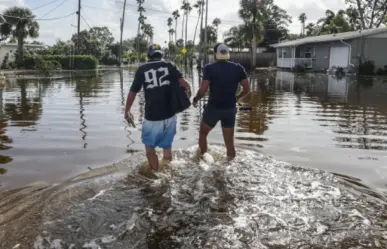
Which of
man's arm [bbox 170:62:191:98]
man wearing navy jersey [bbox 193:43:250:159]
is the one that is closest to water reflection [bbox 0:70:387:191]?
man wearing navy jersey [bbox 193:43:250:159]

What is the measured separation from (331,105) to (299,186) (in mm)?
9429

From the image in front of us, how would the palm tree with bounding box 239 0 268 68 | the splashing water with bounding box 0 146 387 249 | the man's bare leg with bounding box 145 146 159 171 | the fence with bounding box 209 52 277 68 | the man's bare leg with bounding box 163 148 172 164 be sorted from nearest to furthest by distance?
the splashing water with bounding box 0 146 387 249
the man's bare leg with bounding box 145 146 159 171
the man's bare leg with bounding box 163 148 172 164
the palm tree with bounding box 239 0 268 68
the fence with bounding box 209 52 277 68

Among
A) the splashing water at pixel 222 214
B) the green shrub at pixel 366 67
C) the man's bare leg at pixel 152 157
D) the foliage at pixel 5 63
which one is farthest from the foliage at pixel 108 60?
the splashing water at pixel 222 214

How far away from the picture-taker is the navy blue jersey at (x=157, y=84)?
5.43 meters

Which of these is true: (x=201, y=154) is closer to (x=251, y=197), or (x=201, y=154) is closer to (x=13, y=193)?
(x=251, y=197)

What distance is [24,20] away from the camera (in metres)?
43.2

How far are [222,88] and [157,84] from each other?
1235mm

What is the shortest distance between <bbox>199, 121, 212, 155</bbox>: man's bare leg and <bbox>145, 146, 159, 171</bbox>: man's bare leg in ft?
3.79

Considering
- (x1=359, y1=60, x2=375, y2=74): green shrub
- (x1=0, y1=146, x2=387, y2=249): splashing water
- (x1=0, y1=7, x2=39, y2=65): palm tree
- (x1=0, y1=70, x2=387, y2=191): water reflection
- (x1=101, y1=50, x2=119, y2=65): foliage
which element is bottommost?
(x1=0, y1=146, x2=387, y2=249): splashing water

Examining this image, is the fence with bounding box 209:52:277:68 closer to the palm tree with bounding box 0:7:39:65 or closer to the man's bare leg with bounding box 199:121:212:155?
the palm tree with bounding box 0:7:39:65

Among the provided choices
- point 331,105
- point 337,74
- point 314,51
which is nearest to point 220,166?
point 331,105

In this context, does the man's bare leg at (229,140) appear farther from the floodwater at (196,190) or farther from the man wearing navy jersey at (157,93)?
the man wearing navy jersey at (157,93)

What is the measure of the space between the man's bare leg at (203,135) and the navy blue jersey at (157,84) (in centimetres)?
111

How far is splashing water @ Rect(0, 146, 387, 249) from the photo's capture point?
3752 mm
